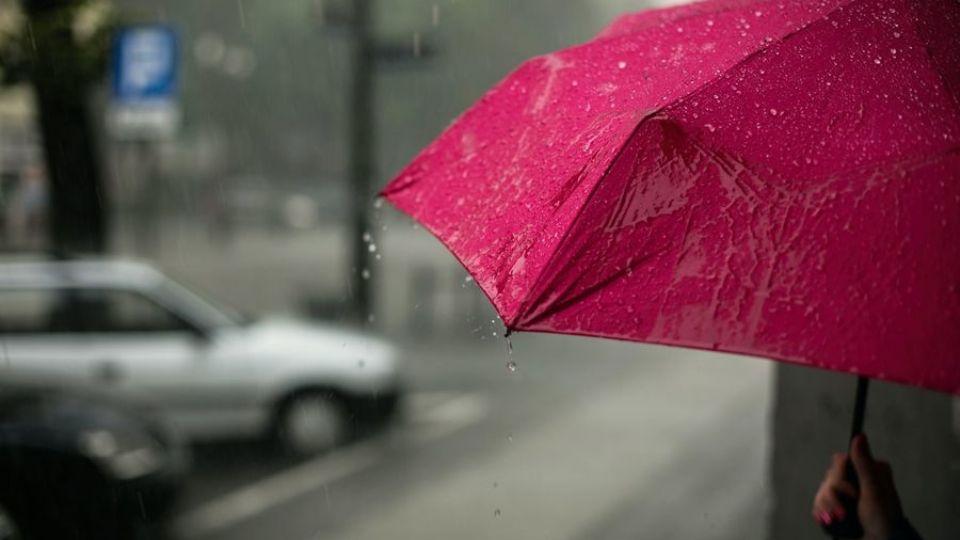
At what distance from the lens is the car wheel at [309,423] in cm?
819

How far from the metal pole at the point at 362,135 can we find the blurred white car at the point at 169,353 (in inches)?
145

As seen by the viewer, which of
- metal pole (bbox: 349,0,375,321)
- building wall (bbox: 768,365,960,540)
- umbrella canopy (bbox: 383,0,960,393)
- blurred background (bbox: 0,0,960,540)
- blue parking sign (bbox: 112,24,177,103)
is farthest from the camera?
metal pole (bbox: 349,0,375,321)

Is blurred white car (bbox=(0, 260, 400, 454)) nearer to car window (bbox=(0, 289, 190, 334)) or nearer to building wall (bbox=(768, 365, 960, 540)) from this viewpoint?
car window (bbox=(0, 289, 190, 334))

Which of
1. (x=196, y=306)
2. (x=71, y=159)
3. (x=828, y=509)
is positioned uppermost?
(x=828, y=509)

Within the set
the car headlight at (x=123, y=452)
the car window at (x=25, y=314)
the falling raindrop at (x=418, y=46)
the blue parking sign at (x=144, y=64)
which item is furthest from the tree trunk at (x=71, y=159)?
the falling raindrop at (x=418, y=46)

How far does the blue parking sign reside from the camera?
8820 mm

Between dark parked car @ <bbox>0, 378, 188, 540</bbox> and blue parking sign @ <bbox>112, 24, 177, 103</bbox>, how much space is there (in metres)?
3.45

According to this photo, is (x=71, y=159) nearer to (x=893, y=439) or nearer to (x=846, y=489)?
(x=893, y=439)

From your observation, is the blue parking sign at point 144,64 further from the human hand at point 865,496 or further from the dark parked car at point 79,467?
the human hand at point 865,496

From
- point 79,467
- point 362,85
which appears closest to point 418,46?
point 362,85

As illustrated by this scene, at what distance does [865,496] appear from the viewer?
172cm

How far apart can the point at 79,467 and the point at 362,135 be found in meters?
7.20

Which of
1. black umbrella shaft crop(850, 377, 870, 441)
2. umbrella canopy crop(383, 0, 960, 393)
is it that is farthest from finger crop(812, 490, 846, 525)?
umbrella canopy crop(383, 0, 960, 393)

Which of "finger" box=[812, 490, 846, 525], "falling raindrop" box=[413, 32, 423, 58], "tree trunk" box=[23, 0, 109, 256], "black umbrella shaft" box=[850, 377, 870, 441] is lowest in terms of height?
"tree trunk" box=[23, 0, 109, 256]
